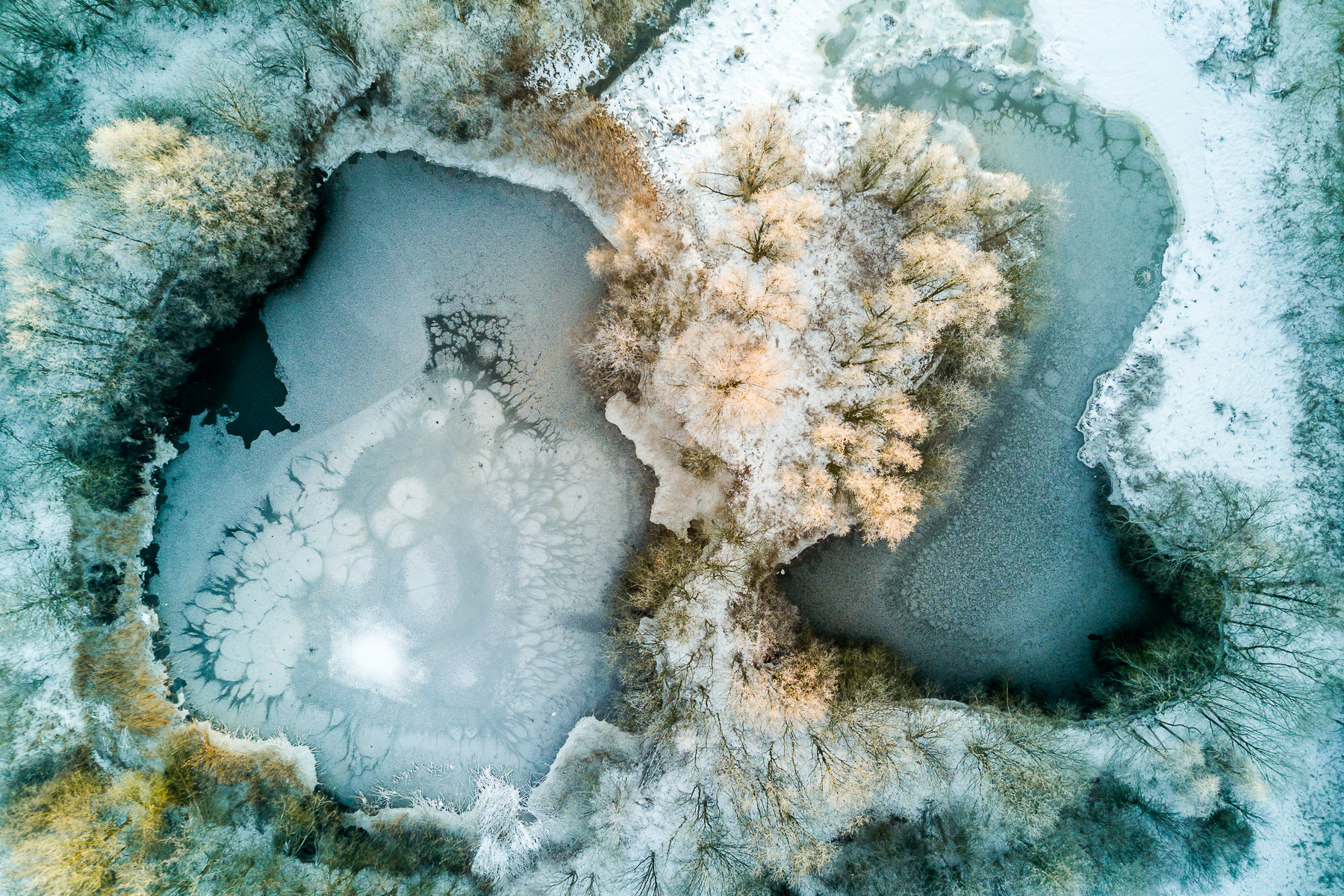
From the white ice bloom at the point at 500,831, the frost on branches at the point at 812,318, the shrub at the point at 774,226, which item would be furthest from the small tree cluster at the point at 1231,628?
the white ice bloom at the point at 500,831

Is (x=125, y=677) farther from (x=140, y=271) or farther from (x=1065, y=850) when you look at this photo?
(x=1065, y=850)

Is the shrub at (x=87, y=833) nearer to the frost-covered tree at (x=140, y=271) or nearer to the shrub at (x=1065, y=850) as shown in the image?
the frost-covered tree at (x=140, y=271)

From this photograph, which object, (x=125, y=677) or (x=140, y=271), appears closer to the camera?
(x=140, y=271)

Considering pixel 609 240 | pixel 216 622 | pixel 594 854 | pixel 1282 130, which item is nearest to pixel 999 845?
pixel 594 854

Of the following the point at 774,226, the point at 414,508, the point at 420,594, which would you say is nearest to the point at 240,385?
the point at 414,508

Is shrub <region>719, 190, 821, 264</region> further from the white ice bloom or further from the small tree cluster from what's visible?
the white ice bloom

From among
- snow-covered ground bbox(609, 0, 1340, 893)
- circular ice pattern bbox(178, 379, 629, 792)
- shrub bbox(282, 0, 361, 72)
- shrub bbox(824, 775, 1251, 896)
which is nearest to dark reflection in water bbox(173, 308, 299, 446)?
circular ice pattern bbox(178, 379, 629, 792)

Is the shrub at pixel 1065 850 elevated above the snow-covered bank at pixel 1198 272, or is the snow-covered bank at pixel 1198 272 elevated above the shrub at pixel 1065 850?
the snow-covered bank at pixel 1198 272
